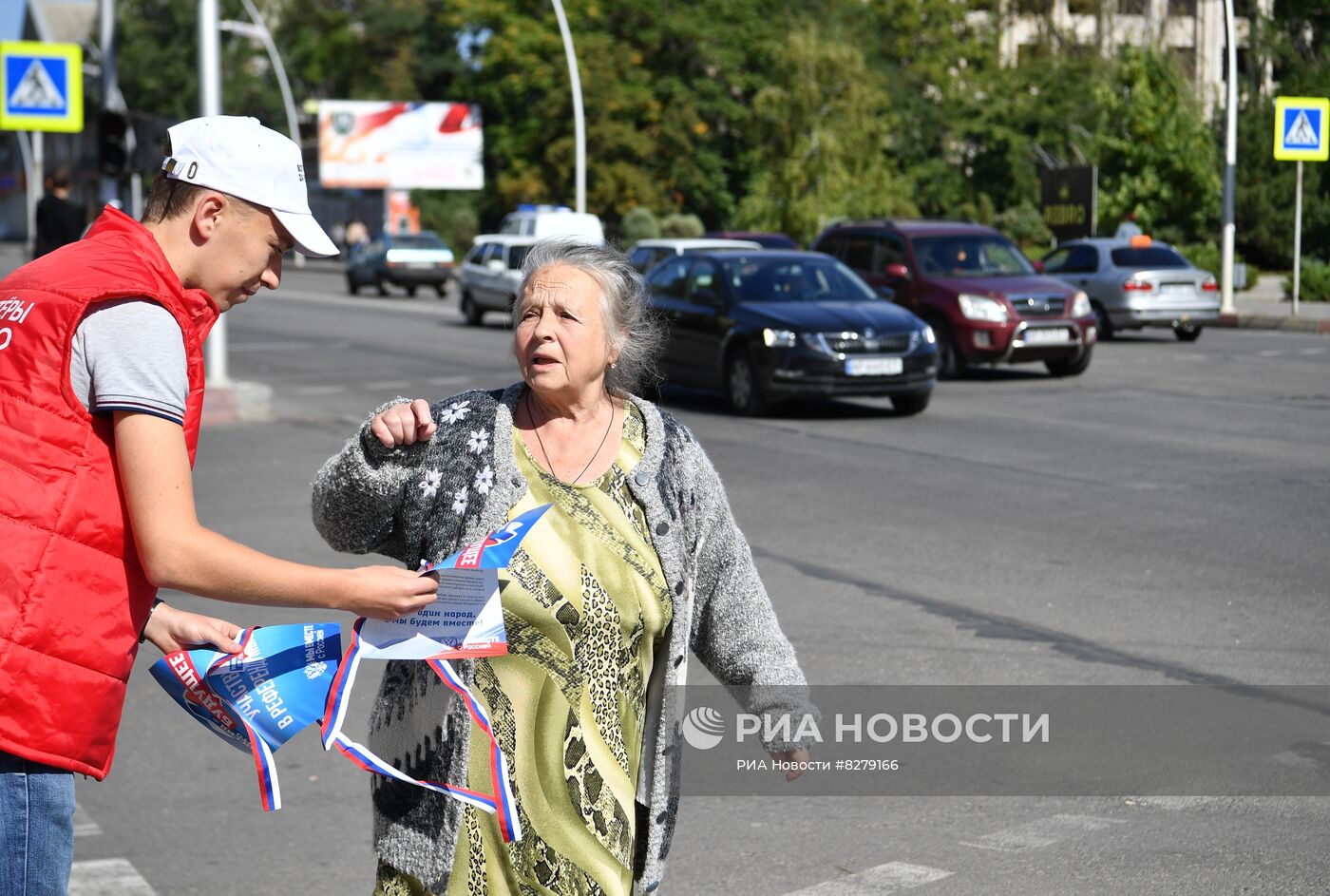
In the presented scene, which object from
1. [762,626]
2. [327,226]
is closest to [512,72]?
[327,226]

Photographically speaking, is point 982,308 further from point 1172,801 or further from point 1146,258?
point 1172,801

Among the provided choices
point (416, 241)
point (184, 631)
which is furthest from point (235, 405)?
point (416, 241)

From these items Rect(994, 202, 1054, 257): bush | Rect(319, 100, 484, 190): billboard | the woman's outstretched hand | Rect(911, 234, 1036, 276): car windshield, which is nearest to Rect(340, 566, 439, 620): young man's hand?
the woman's outstretched hand

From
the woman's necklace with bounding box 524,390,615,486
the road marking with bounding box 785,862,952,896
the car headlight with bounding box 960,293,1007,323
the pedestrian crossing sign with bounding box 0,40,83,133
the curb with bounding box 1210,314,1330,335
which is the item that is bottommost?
the curb with bounding box 1210,314,1330,335

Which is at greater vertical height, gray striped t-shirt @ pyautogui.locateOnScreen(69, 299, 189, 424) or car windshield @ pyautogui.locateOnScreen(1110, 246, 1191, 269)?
gray striped t-shirt @ pyautogui.locateOnScreen(69, 299, 189, 424)

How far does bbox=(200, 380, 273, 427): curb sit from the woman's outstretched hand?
12621 millimetres

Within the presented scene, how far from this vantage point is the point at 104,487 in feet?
8.15

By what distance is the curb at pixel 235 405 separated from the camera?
1535 centimetres

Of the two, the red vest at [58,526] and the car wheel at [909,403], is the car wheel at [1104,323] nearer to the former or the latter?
the car wheel at [909,403]

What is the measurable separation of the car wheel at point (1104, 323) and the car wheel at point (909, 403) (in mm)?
10103

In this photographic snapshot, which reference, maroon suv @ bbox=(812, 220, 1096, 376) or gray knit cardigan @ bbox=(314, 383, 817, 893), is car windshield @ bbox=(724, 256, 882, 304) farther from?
gray knit cardigan @ bbox=(314, 383, 817, 893)

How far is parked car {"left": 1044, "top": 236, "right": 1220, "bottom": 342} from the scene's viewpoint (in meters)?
24.3

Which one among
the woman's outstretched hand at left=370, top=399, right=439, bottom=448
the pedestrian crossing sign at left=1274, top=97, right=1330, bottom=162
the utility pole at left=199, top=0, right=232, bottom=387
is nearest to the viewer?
the woman's outstretched hand at left=370, top=399, right=439, bottom=448

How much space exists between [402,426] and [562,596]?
1.34 feet
